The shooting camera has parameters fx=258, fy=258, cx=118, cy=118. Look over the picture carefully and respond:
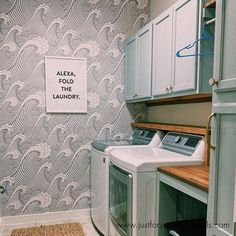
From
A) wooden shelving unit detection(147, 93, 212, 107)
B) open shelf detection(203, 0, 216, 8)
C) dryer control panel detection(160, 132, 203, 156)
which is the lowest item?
dryer control panel detection(160, 132, 203, 156)

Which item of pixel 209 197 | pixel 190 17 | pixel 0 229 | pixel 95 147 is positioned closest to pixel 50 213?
pixel 0 229

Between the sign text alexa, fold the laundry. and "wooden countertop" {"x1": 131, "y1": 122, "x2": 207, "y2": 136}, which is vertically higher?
the sign text alexa, fold the laundry.

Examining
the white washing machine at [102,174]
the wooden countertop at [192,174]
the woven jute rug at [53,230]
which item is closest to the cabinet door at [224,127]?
the wooden countertop at [192,174]

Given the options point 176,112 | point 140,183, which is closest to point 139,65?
point 176,112

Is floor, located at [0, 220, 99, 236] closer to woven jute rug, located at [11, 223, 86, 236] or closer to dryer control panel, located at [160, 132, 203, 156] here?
woven jute rug, located at [11, 223, 86, 236]

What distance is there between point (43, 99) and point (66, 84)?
0.31 metres

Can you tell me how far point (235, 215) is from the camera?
3.33 ft

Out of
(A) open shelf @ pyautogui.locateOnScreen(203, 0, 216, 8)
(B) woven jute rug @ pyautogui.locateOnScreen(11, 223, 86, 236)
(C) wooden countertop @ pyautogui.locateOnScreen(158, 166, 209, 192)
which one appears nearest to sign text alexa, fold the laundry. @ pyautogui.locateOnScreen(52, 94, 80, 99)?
(B) woven jute rug @ pyautogui.locateOnScreen(11, 223, 86, 236)

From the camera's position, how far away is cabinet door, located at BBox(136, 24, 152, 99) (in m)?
2.55

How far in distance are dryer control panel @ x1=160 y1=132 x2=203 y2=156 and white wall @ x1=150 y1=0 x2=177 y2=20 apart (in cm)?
142

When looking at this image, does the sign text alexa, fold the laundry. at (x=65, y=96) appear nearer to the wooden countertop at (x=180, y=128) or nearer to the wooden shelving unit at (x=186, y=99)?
the wooden countertop at (x=180, y=128)

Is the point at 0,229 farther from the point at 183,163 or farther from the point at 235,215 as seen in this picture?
the point at 235,215

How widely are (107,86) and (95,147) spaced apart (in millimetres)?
822

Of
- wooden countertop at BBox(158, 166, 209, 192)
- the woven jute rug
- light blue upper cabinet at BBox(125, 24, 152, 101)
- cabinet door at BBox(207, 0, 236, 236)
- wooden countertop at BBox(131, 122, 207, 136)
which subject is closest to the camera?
cabinet door at BBox(207, 0, 236, 236)
